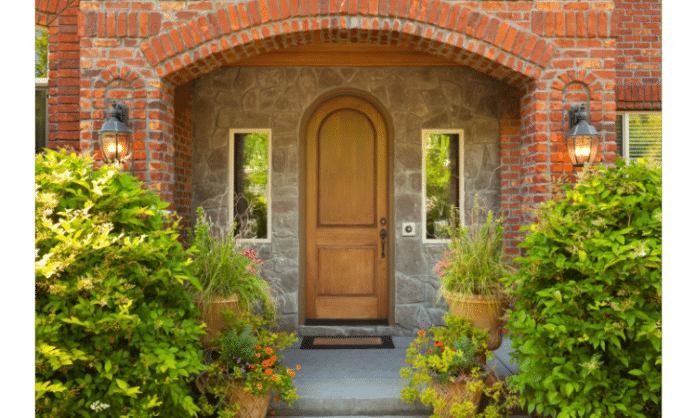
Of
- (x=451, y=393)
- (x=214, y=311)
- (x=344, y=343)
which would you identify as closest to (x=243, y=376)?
(x=214, y=311)

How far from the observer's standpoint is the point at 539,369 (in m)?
2.66

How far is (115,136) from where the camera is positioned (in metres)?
3.70

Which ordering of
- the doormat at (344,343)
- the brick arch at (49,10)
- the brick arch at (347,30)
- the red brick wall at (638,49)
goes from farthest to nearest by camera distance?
the red brick wall at (638,49), the doormat at (344,343), the brick arch at (49,10), the brick arch at (347,30)

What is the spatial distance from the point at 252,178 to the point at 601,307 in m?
3.50

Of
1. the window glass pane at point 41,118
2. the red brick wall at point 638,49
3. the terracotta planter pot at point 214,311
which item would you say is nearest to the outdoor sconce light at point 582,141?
the red brick wall at point 638,49

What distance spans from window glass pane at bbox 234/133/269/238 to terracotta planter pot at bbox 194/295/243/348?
171cm

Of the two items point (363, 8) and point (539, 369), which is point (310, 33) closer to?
point (363, 8)

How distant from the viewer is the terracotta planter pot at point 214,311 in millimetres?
3283

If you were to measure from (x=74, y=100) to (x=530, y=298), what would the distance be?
418 cm

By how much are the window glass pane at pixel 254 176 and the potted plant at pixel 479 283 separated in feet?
7.43

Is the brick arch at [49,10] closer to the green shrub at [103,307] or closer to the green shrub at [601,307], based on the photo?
the green shrub at [103,307]

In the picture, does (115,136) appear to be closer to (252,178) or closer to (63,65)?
(63,65)

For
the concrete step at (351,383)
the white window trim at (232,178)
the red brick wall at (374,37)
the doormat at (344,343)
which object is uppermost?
the red brick wall at (374,37)

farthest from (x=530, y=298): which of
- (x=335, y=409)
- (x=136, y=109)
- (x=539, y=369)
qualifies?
(x=136, y=109)
